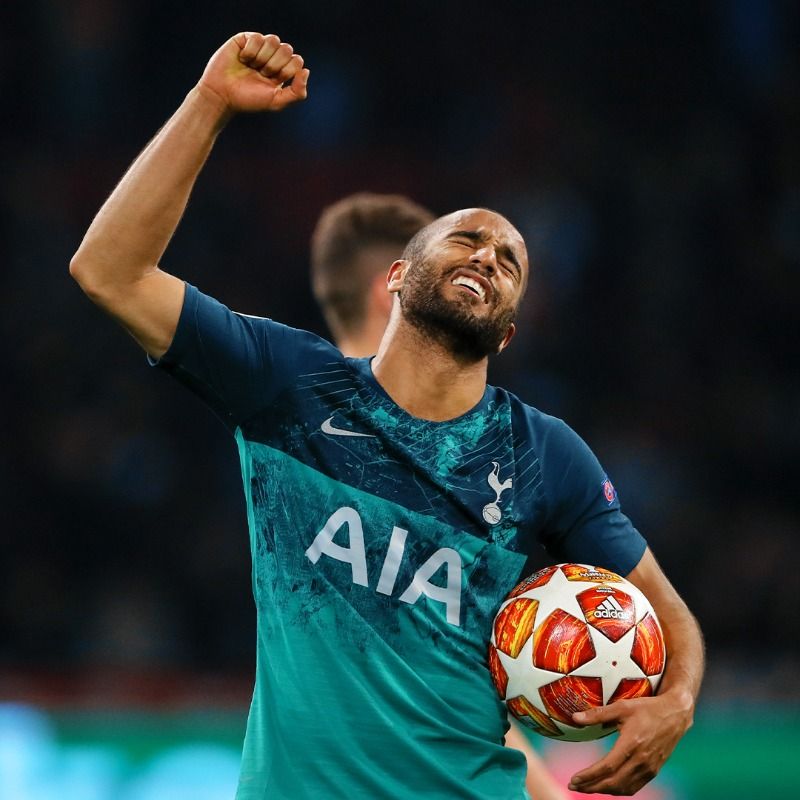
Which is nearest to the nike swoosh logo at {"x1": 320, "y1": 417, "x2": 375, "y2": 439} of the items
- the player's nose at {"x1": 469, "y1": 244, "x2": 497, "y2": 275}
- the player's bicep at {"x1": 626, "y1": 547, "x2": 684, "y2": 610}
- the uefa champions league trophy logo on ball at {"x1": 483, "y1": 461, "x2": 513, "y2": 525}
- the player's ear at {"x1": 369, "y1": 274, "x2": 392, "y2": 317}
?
the uefa champions league trophy logo on ball at {"x1": 483, "y1": 461, "x2": 513, "y2": 525}

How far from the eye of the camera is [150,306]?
296cm

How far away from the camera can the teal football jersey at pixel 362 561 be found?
3008mm

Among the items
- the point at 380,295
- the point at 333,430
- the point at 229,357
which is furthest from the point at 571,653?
the point at 380,295

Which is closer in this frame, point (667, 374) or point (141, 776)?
point (141, 776)

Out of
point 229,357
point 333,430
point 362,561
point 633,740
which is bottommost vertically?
point 633,740

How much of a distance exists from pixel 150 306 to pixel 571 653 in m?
1.24

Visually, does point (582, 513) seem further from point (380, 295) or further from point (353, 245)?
point (353, 245)

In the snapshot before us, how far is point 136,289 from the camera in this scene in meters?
2.93

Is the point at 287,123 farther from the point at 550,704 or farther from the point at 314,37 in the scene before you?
the point at 550,704

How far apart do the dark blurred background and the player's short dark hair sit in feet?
16.3

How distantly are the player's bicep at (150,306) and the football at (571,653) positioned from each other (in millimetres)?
1032

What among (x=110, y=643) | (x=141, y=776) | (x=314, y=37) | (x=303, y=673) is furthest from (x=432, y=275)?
(x=314, y=37)

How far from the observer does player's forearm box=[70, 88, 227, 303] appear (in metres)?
2.89

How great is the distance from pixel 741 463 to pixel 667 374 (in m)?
1.09
